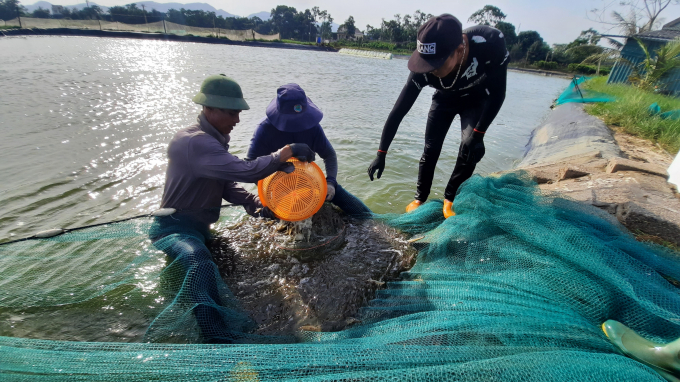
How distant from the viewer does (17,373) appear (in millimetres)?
1540

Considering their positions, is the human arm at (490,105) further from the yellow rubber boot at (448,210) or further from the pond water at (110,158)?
the pond water at (110,158)

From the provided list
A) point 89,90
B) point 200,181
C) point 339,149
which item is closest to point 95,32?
point 89,90

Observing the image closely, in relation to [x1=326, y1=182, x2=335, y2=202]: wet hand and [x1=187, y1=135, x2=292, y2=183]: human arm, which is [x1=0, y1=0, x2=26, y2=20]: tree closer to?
[x1=187, y1=135, x2=292, y2=183]: human arm

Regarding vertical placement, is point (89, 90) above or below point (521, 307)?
below

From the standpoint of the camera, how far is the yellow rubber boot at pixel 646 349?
1.38 m

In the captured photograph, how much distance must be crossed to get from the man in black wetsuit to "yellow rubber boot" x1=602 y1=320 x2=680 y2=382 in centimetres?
184

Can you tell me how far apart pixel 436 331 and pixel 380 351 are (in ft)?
1.23

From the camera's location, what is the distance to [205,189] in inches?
114

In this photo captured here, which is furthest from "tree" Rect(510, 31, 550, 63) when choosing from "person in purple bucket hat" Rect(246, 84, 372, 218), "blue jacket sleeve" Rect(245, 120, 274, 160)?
"blue jacket sleeve" Rect(245, 120, 274, 160)

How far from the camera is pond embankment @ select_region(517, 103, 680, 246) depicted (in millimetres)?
2951

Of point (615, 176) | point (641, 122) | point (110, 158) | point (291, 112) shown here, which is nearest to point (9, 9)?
point (110, 158)

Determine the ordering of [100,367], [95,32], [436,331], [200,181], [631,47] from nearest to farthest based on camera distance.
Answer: [100,367] → [436,331] → [200,181] → [631,47] → [95,32]

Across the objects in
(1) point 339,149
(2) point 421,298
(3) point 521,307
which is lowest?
(1) point 339,149

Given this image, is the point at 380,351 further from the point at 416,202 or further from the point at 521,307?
the point at 416,202
